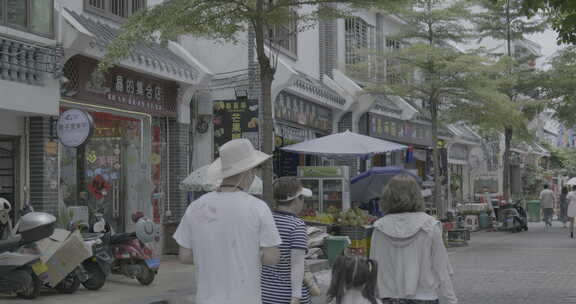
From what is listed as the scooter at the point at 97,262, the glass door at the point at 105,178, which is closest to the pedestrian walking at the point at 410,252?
the scooter at the point at 97,262

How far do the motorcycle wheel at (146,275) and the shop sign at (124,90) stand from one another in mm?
3251

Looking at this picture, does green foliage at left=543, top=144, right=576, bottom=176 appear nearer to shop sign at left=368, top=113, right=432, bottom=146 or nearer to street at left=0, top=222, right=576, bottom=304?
shop sign at left=368, top=113, right=432, bottom=146

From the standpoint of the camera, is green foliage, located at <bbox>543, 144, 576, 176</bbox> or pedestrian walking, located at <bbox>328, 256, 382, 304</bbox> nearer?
pedestrian walking, located at <bbox>328, 256, 382, 304</bbox>

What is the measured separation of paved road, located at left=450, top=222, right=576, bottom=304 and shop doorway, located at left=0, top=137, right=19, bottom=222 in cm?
689

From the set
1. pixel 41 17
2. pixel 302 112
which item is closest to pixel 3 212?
pixel 41 17

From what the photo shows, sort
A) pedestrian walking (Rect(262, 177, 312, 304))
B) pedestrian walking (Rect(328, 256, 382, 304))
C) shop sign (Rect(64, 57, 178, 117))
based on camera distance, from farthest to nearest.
Answer: 1. shop sign (Rect(64, 57, 178, 117))
2. pedestrian walking (Rect(262, 177, 312, 304))
3. pedestrian walking (Rect(328, 256, 382, 304))

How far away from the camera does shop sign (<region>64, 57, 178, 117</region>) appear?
13.8 meters

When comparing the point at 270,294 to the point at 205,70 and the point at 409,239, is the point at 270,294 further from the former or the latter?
the point at 205,70

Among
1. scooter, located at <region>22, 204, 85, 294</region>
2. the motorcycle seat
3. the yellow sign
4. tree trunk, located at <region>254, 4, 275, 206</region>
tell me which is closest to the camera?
the motorcycle seat

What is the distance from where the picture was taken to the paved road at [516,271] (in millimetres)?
11359

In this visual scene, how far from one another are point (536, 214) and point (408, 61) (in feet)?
52.1

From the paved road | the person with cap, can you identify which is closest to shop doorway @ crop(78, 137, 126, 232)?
the paved road

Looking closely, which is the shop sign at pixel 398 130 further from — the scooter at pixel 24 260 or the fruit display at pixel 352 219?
the scooter at pixel 24 260

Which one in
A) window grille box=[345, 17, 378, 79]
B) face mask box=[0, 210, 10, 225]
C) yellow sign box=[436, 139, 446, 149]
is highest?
window grille box=[345, 17, 378, 79]
